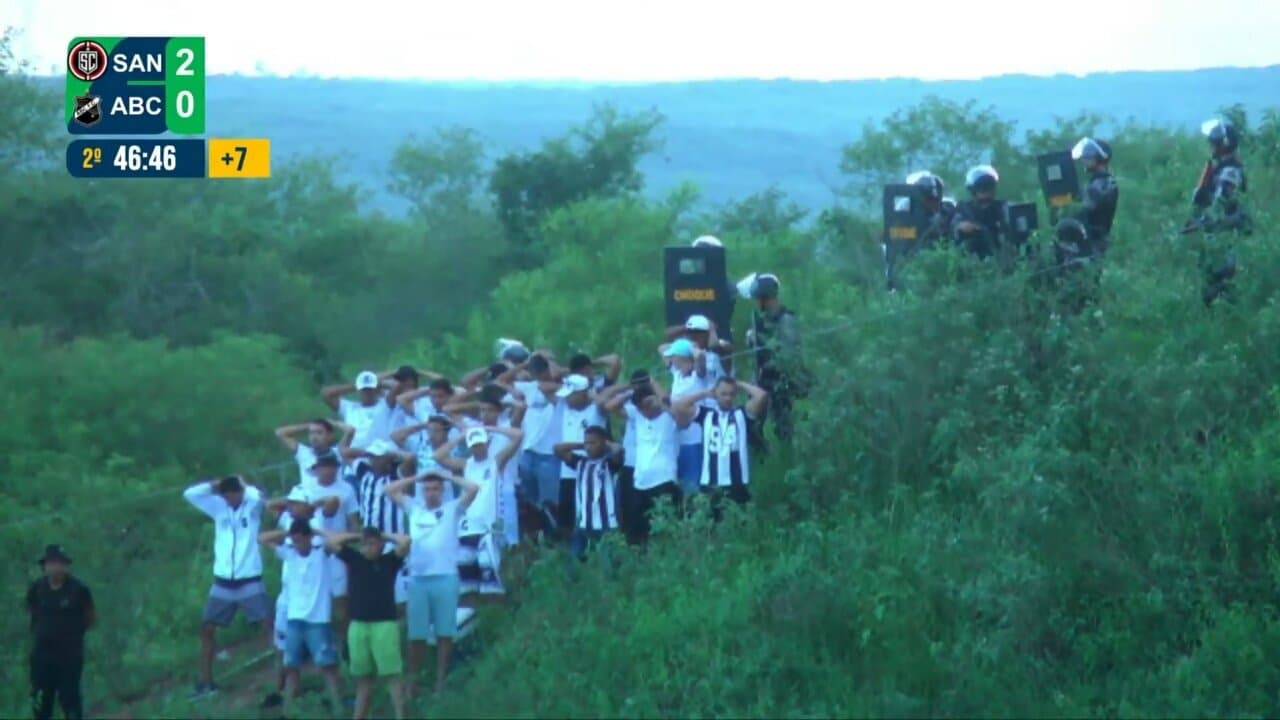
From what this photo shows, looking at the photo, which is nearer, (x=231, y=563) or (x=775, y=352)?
(x=231, y=563)

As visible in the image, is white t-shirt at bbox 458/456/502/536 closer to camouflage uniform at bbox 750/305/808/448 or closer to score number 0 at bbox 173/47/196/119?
camouflage uniform at bbox 750/305/808/448

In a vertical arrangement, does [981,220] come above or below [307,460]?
above

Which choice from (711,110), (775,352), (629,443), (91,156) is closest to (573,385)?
(629,443)

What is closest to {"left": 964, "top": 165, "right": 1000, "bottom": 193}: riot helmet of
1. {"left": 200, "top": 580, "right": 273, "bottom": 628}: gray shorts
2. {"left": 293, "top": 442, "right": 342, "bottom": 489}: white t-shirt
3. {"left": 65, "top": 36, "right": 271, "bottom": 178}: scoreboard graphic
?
{"left": 293, "top": 442, "right": 342, "bottom": 489}: white t-shirt

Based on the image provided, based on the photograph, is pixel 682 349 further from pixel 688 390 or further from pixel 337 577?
pixel 337 577

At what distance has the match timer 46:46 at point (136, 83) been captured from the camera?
28.6 m

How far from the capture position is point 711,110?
154m

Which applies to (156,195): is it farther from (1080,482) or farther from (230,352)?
(1080,482)

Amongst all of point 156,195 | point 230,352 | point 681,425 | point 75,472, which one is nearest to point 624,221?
point 230,352

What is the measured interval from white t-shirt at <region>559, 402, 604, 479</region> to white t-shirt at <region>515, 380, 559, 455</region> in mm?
97

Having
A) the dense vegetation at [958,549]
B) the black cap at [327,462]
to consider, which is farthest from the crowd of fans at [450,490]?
the dense vegetation at [958,549]

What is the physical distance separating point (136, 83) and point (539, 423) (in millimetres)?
13656

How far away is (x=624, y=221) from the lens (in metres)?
41.9

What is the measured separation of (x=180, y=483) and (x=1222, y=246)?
2423 centimetres
